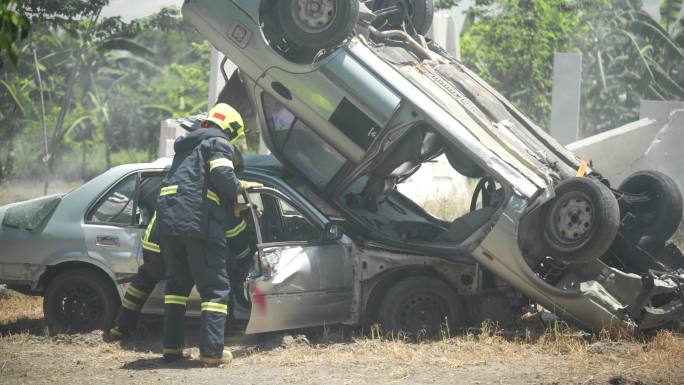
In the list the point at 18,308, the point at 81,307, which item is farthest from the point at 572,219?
the point at 18,308

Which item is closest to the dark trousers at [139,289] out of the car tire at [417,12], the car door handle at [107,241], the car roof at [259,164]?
the car door handle at [107,241]

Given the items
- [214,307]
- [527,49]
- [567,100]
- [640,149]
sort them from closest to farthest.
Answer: [214,307] → [640,149] → [567,100] → [527,49]

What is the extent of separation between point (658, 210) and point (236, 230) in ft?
→ 11.1

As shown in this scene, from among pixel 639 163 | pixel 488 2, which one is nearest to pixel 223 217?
pixel 639 163

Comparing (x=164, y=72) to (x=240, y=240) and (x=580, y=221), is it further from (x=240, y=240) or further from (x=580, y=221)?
(x=580, y=221)

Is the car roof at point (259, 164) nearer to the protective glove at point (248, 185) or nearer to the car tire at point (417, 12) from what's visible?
the protective glove at point (248, 185)

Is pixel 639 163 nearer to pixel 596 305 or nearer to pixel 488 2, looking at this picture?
pixel 596 305

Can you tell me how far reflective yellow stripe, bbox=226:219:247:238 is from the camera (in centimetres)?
722

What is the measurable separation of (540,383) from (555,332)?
126cm

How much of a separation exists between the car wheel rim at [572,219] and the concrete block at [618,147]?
753 centimetres

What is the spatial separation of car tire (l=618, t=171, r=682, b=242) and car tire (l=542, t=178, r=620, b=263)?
41.7 inches

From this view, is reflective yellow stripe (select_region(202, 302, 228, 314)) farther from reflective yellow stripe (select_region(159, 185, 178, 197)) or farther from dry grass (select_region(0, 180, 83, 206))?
dry grass (select_region(0, 180, 83, 206))

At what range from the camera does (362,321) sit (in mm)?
7719

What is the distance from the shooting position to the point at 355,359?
6938mm
